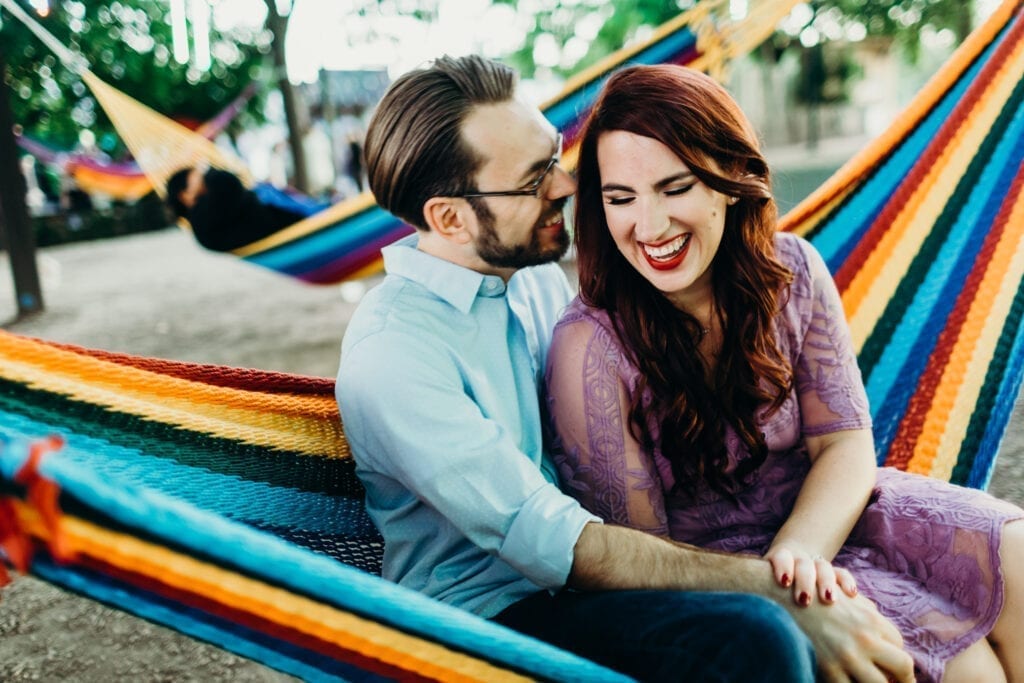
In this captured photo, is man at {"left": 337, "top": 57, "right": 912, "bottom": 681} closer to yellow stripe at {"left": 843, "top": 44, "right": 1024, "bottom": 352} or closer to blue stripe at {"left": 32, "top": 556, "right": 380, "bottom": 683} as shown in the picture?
blue stripe at {"left": 32, "top": 556, "right": 380, "bottom": 683}

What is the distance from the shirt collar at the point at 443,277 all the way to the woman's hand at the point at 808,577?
0.57 m

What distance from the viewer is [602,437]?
1312 millimetres

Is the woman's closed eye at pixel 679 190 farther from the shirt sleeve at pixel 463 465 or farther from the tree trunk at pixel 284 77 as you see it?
the tree trunk at pixel 284 77

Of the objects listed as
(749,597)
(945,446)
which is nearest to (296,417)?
(749,597)

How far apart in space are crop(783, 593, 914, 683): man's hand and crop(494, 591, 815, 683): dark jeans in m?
0.07

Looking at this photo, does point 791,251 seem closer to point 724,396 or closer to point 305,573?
point 724,396

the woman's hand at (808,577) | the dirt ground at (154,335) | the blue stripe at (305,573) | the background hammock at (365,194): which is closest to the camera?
the blue stripe at (305,573)

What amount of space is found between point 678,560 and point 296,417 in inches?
26.2

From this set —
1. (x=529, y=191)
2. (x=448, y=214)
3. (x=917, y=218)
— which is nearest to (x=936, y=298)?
(x=917, y=218)

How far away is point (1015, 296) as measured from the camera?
1.83 meters

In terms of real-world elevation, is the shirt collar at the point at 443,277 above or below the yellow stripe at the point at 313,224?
above

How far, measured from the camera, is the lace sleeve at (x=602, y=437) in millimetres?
1312

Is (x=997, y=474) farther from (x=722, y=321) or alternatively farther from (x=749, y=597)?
(x=749, y=597)

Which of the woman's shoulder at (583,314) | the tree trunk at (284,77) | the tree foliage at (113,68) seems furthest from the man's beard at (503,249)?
the tree foliage at (113,68)
